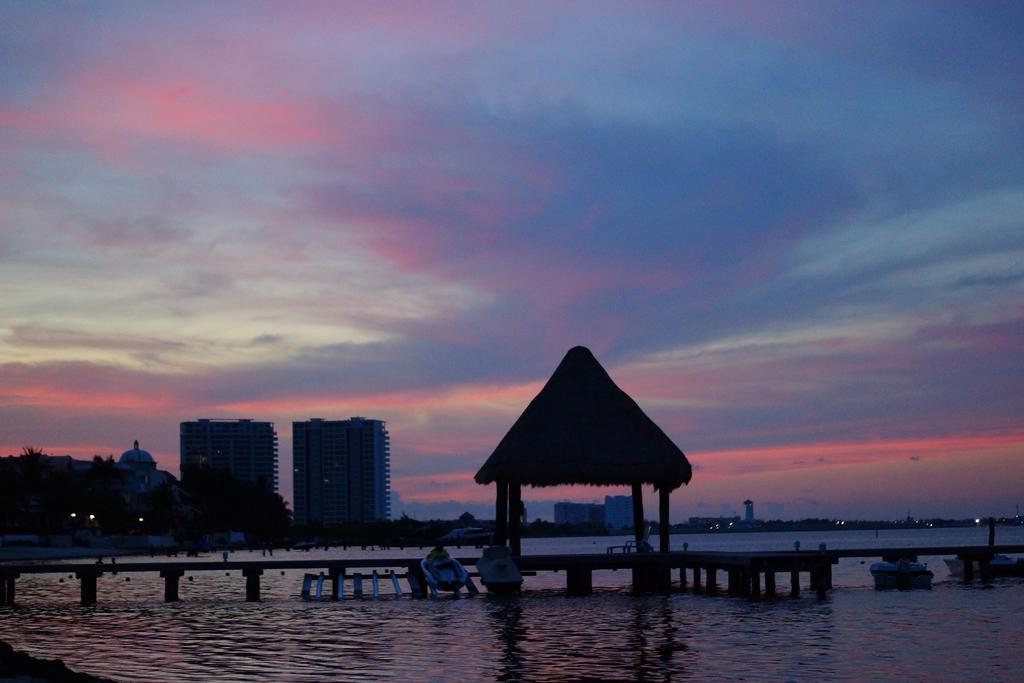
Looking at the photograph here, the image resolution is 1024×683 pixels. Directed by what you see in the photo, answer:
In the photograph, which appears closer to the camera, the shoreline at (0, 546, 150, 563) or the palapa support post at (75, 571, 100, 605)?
the palapa support post at (75, 571, 100, 605)

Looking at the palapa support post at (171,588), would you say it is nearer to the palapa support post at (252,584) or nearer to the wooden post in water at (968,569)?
the palapa support post at (252,584)

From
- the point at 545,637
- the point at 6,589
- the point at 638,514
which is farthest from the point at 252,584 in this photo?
the point at 545,637

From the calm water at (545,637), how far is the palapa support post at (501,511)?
9.19 feet

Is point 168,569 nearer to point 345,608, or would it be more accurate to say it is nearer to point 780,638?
point 345,608

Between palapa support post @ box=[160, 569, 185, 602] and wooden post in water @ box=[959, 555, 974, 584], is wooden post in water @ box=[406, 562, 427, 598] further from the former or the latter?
wooden post in water @ box=[959, 555, 974, 584]

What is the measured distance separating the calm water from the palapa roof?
4.34m

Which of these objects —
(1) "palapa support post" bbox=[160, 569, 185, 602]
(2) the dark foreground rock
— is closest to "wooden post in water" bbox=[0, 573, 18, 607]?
(1) "palapa support post" bbox=[160, 569, 185, 602]

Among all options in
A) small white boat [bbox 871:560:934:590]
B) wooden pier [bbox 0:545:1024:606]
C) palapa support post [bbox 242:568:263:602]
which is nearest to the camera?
wooden pier [bbox 0:545:1024:606]

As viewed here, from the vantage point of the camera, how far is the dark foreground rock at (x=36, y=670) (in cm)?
1738

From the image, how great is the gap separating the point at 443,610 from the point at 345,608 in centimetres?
394

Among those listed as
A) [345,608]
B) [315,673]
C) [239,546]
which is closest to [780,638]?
[315,673]

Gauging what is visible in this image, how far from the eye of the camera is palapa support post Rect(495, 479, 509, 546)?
45.6 meters

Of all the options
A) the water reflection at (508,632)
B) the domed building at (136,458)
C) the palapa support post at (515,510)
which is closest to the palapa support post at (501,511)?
the palapa support post at (515,510)

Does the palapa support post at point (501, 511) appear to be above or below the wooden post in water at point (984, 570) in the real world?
above
